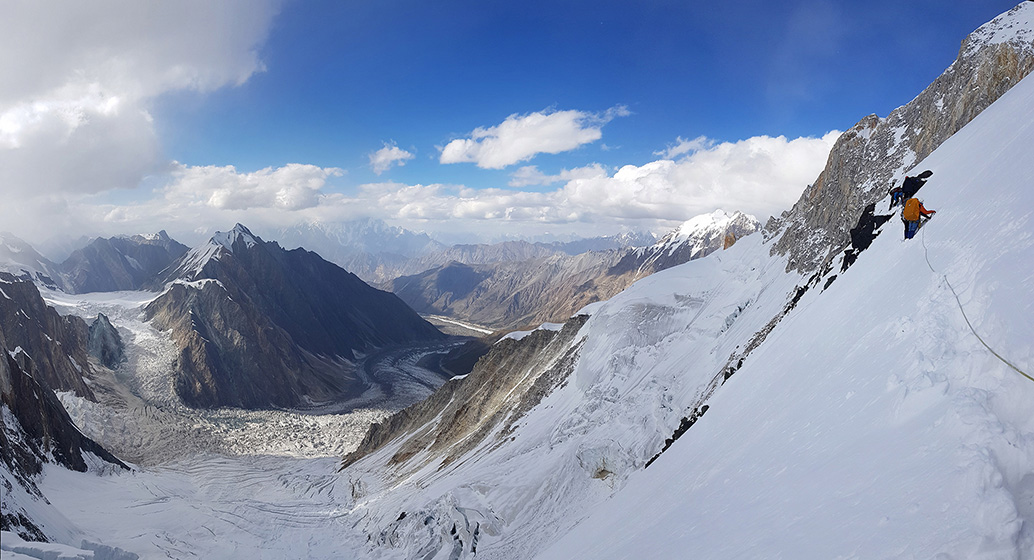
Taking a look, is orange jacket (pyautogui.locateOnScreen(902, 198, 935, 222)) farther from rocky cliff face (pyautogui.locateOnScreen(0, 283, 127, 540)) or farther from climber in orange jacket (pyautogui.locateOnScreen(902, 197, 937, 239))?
rocky cliff face (pyautogui.locateOnScreen(0, 283, 127, 540))

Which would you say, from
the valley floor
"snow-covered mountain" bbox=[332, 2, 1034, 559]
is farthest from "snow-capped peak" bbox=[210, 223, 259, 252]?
"snow-covered mountain" bbox=[332, 2, 1034, 559]

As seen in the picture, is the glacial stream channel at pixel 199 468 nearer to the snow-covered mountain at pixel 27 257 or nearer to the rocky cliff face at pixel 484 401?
the rocky cliff face at pixel 484 401

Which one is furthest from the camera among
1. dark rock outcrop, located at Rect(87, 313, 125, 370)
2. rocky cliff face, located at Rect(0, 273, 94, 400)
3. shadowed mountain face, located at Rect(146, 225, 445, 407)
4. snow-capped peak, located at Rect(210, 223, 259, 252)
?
snow-capped peak, located at Rect(210, 223, 259, 252)

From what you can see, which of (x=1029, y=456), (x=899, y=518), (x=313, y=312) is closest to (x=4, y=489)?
(x=899, y=518)

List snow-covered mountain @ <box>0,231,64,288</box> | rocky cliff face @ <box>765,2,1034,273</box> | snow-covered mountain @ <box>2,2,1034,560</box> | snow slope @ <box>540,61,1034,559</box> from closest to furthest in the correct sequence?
snow slope @ <box>540,61,1034,559</box> < snow-covered mountain @ <box>2,2,1034,560</box> < rocky cliff face @ <box>765,2,1034,273</box> < snow-covered mountain @ <box>0,231,64,288</box>

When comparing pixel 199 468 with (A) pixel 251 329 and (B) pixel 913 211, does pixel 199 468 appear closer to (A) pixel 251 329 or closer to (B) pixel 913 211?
(A) pixel 251 329
